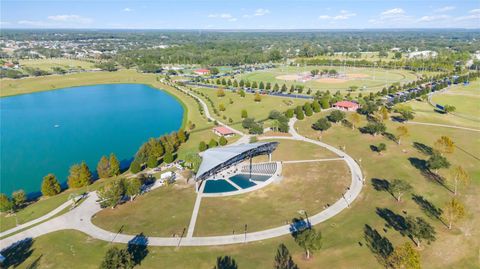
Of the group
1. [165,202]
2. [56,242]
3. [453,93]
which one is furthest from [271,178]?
[453,93]

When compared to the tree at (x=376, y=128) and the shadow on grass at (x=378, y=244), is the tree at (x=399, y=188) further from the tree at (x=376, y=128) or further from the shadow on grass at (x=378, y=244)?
the tree at (x=376, y=128)

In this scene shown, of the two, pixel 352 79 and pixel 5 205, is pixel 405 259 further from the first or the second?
pixel 352 79

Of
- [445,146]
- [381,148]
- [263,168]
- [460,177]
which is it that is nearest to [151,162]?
[263,168]

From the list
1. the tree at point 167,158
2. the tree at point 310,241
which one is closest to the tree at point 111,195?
the tree at point 167,158

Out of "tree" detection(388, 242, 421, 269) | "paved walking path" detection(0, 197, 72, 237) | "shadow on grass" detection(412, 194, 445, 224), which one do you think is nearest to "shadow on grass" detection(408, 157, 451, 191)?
"shadow on grass" detection(412, 194, 445, 224)

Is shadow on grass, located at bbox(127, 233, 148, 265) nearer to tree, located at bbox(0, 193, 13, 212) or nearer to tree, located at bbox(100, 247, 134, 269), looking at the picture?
tree, located at bbox(100, 247, 134, 269)

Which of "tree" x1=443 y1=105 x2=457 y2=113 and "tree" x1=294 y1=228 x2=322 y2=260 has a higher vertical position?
"tree" x1=443 y1=105 x2=457 y2=113
